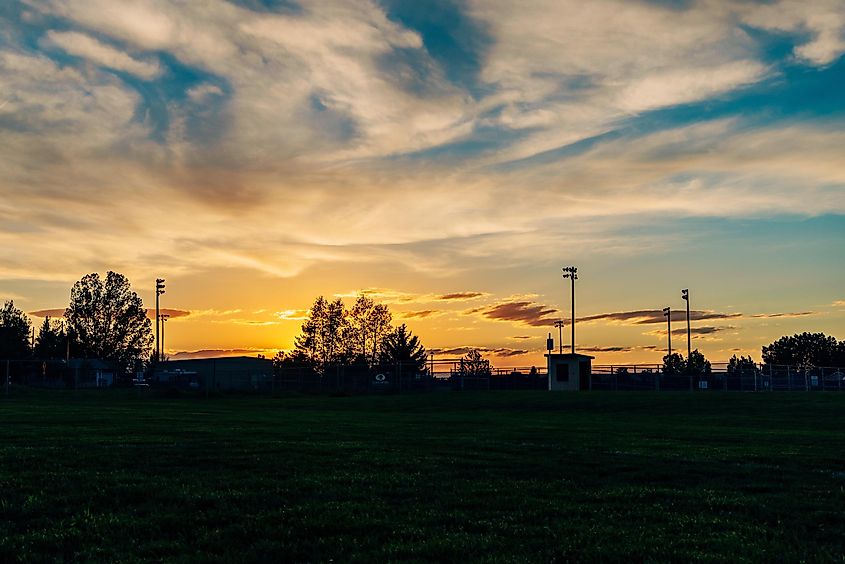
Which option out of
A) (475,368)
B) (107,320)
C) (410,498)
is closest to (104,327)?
(107,320)

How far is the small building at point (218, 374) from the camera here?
85.5 meters

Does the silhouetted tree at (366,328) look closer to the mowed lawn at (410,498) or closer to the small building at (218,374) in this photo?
the small building at (218,374)

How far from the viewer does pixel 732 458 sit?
719 inches

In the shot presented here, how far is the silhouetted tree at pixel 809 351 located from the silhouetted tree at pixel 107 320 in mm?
138235

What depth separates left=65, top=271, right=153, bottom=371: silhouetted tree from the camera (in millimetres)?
127625

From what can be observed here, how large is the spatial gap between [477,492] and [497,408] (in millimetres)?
39601

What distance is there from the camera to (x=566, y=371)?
75.5 metres

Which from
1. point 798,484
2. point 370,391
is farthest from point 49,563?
point 370,391

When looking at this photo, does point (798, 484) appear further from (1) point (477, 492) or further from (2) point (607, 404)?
(2) point (607, 404)

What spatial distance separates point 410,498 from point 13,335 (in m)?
137

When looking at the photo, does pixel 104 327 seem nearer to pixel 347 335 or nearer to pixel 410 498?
pixel 347 335

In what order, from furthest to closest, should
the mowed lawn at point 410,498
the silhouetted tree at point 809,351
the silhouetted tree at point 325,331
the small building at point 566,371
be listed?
the silhouetted tree at point 809,351 < the silhouetted tree at point 325,331 < the small building at point 566,371 < the mowed lawn at point 410,498

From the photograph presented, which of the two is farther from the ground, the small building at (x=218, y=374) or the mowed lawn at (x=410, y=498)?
the mowed lawn at (x=410, y=498)

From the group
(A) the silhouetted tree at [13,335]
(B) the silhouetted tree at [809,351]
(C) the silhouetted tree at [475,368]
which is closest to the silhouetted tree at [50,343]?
(A) the silhouetted tree at [13,335]
